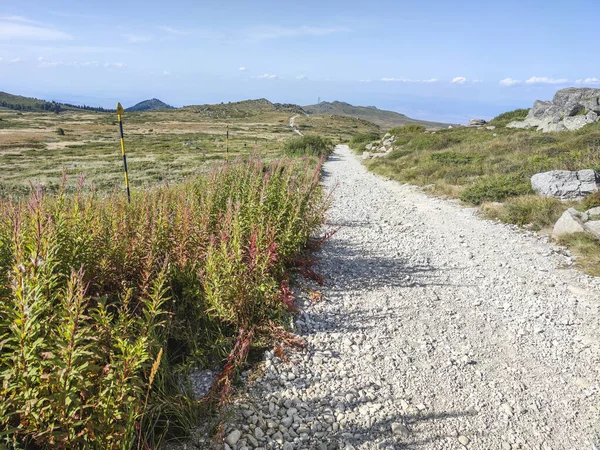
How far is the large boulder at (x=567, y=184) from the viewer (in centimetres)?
1073

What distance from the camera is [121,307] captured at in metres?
3.36

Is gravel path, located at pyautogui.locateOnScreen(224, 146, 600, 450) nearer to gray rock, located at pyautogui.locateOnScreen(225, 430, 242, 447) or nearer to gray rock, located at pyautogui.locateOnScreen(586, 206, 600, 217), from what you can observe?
gray rock, located at pyautogui.locateOnScreen(225, 430, 242, 447)

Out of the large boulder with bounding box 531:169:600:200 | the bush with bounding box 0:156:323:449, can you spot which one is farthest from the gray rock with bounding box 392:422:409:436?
the large boulder with bounding box 531:169:600:200

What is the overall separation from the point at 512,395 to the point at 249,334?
278 centimetres

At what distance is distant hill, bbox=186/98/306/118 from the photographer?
130 meters

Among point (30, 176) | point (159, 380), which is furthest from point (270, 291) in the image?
point (30, 176)

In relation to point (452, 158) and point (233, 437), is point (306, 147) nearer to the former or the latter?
point (452, 158)

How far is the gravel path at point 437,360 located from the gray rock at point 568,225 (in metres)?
0.77

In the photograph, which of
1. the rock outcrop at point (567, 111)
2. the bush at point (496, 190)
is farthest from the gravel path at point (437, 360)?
the rock outcrop at point (567, 111)

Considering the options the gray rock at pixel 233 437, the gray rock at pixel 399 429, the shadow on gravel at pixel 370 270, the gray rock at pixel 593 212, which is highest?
the gray rock at pixel 593 212

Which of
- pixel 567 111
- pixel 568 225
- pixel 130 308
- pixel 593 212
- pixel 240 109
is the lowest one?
pixel 130 308

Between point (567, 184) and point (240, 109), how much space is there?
14982cm

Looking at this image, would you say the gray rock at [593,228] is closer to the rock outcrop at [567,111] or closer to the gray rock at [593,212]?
the gray rock at [593,212]

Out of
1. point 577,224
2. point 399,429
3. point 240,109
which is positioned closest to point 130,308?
point 399,429
